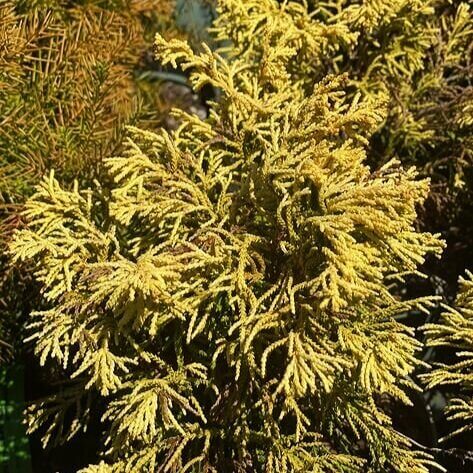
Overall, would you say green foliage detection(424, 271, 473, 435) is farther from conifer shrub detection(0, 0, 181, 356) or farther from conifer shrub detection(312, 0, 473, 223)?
conifer shrub detection(0, 0, 181, 356)

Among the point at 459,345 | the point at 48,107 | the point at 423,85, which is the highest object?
the point at 423,85

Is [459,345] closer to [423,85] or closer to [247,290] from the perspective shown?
[247,290]

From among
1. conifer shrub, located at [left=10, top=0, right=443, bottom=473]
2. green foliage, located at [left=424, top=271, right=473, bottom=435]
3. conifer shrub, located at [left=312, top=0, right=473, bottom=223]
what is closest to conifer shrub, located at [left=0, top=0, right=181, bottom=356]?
conifer shrub, located at [left=10, top=0, right=443, bottom=473]

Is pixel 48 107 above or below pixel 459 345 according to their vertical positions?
above

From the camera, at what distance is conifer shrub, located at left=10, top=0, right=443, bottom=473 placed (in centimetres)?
109

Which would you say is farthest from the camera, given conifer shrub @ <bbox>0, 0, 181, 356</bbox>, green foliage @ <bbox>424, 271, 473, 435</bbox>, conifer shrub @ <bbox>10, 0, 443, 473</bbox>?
conifer shrub @ <bbox>0, 0, 181, 356</bbox>

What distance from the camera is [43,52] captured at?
5.79ft

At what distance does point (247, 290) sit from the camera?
113 cm

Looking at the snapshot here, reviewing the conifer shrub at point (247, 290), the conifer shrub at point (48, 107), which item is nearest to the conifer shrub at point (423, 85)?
the conifer shrub at point (247, 290)

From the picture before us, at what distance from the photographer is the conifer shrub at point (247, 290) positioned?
3.58 ft

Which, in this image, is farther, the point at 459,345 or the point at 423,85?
the point at 423,85

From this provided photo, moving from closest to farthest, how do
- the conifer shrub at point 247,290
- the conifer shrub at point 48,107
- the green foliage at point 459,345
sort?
the conifer shrub at point 247,290
the green foliage at point 459,345
the conifer shrub at point 48,107

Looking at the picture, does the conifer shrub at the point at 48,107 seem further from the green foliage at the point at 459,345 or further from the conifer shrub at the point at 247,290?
the green foliage at the point at 459,345

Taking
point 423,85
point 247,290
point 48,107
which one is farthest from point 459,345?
point 48,107
